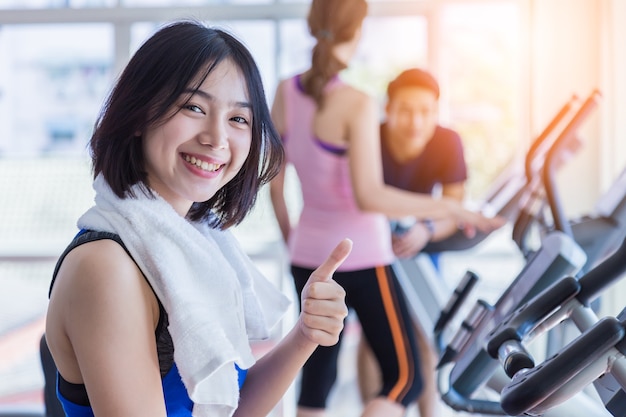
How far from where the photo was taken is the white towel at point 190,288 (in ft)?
3.19

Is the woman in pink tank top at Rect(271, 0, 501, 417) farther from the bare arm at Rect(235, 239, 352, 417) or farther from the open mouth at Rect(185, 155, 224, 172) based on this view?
the open mouth at Rect(185, 155, 224, 172)

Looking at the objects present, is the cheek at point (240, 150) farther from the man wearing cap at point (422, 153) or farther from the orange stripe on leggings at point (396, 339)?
the man wearing cap at point (422, 153)

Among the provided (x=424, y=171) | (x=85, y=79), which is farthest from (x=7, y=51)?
(x=424, y=171)

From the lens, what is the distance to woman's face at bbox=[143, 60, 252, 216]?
107 centimetres

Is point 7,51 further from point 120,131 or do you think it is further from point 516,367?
point 516,367

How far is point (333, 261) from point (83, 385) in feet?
1.23

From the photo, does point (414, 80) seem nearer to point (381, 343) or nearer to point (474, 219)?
point (474, 219)

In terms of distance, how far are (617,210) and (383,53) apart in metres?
1.84

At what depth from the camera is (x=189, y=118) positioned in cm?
107

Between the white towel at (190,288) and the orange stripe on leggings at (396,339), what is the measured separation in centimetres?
102

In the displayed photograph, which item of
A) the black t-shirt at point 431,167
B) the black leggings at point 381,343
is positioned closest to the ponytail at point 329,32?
the black leggings at point 381,343

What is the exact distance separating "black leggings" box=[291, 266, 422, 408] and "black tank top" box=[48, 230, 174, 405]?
112 centimetres

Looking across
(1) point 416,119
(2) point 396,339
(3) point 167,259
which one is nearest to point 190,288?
(3) point 167,259

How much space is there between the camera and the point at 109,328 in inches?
36.1
